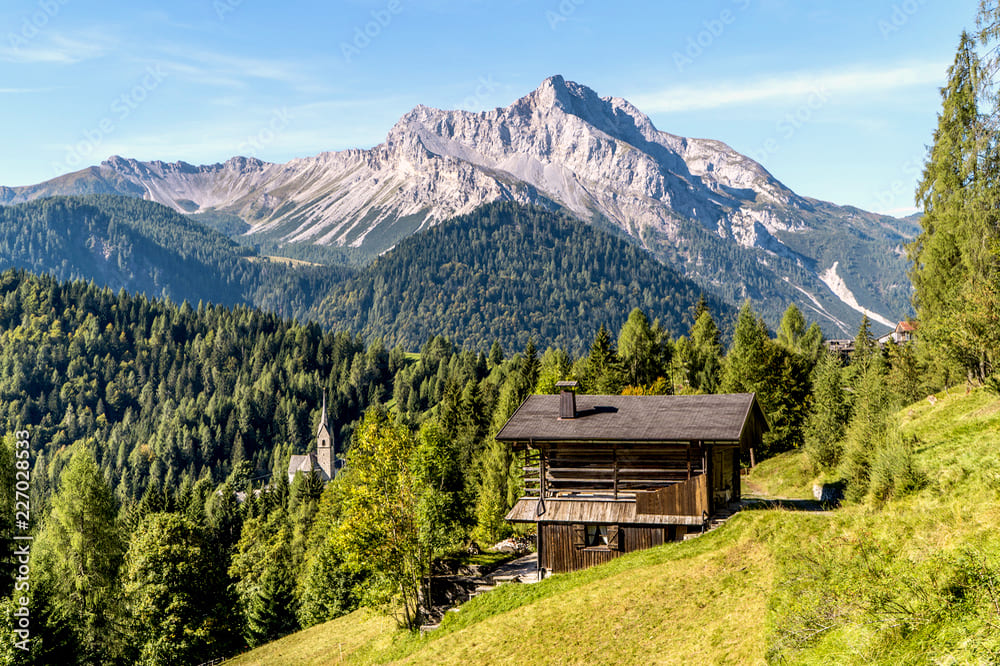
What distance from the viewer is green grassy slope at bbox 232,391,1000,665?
471 inches

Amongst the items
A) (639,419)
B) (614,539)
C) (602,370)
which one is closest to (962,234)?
(639,419)

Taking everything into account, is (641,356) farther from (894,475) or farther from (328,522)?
(894,475)

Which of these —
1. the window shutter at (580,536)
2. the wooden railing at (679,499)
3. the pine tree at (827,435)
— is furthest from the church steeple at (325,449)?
the wooden railing at (679,499)

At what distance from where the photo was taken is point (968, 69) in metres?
41.2

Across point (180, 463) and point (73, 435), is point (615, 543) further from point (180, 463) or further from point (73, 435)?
point (73, 435)

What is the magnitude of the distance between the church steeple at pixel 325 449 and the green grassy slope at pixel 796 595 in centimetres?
13010

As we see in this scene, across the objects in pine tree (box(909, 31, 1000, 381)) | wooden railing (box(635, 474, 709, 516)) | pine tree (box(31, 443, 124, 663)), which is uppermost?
pine tree (box(909, 31, 1000, 381))

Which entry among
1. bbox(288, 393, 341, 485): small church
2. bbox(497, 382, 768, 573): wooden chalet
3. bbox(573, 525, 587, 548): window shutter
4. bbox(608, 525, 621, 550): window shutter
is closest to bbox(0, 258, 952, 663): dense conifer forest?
bbox(497, 382, 768, 573): wooden chalet

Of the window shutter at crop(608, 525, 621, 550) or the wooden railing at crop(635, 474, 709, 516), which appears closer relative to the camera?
the wooden railing at crop(635, 474, 709, 516)

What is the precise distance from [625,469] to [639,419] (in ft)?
7.75

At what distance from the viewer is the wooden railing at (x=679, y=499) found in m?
30.1

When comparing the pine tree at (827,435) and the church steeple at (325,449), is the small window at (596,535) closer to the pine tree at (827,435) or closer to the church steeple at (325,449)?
the pine tree at (827,435)

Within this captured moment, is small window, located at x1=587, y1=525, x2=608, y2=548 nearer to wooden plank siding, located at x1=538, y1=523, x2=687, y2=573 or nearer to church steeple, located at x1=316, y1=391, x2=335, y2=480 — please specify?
wooden plank siding, located at x1=538, y1=523, x2=687, y2=573

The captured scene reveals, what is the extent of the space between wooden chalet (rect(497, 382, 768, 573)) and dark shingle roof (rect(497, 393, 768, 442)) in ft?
0.15
